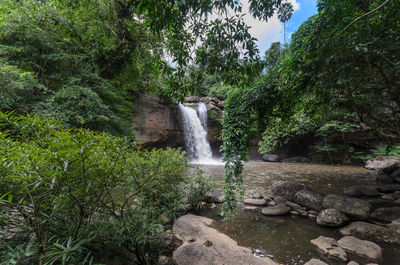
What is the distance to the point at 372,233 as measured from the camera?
3158 millimetres

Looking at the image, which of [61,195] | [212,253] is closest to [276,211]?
[212,253]

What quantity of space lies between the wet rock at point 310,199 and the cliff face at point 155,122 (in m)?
9.80

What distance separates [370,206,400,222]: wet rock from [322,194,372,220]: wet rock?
14cm

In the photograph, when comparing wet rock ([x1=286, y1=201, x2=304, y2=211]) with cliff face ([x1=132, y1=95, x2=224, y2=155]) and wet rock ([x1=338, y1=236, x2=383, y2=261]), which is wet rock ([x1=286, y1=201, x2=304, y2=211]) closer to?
wet rock ([x1=338, y1=236, x2=383, y2=261])

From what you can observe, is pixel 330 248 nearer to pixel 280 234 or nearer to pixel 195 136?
pixel 280 234

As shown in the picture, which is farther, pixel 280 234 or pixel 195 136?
pixel 195 136

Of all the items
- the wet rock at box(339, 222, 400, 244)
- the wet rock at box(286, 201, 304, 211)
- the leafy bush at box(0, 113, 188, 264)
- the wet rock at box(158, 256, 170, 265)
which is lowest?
the wet rock at box(286, 201, 304, 211)

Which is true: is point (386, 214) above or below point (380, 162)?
below

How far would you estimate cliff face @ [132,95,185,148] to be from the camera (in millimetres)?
11873

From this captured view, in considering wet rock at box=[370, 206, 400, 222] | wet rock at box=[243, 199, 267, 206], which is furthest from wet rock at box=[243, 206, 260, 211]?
wet rock at box=[370, 206, 400, 222]

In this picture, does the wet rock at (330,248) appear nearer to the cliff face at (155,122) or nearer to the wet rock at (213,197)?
the wet rock at (213,197)

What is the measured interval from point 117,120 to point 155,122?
5902mm

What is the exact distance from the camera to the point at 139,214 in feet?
7.01

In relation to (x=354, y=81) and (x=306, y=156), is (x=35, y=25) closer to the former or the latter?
(x=354, y=81)
